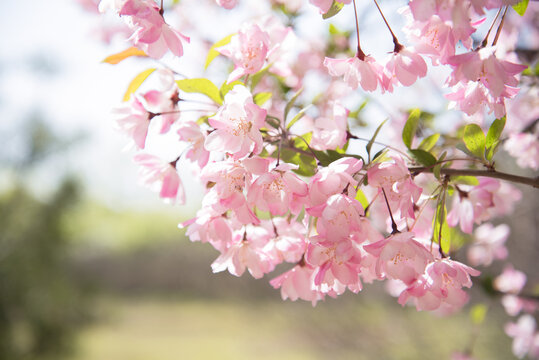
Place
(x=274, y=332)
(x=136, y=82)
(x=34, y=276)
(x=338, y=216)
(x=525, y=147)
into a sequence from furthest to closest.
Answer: (x=274, y=332), (x=34, y=276), (x=525, y=147), (x=136, y=82), (x=338, y=216)

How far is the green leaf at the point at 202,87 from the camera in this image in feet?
1.17

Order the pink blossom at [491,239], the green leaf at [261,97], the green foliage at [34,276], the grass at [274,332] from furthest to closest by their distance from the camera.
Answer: the green foliage at [34,276] < the grass at [274,332] < the pink blossom at [491,239] < the green leaf at [261,97]

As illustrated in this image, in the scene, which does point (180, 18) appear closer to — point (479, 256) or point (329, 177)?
point (479, 256)

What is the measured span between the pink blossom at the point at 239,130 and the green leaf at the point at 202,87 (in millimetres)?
69

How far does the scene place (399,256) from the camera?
0.30 m

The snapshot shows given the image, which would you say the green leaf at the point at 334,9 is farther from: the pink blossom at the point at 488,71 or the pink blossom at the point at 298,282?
the pink blossom at the point at 298,282

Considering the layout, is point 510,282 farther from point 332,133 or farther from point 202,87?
point 202,87

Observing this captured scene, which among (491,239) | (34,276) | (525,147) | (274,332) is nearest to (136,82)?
(525,147)

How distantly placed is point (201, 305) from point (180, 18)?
5.09 metres

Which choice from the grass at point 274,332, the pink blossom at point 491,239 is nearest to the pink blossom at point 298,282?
the pink blossom at point 491,239

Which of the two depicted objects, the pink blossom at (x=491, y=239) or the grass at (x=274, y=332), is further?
the grass at (x=274, y=332)

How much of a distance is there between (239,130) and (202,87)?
90mm

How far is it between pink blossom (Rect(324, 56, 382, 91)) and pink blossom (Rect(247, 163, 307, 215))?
9 centimetres

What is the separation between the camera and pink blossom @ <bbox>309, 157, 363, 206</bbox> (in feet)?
0.91
